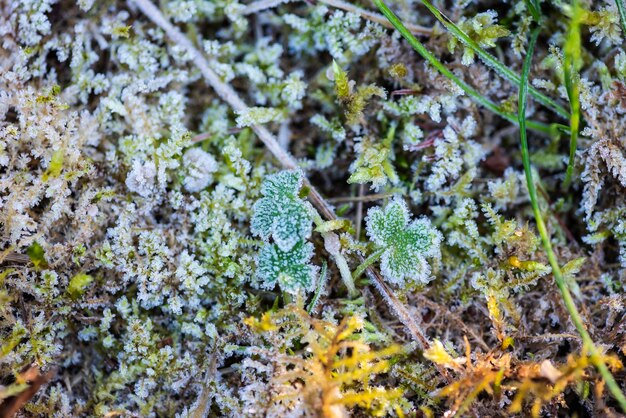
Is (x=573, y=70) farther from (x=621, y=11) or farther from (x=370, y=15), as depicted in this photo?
(x=370, y=15)

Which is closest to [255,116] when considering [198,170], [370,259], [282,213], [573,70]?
[198,170]

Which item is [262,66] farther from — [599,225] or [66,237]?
[599,225]

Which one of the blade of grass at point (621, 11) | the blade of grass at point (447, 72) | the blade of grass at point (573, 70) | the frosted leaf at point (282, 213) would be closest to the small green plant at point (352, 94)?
the blade of grass at point (447, 72)

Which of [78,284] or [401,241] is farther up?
[401,241]

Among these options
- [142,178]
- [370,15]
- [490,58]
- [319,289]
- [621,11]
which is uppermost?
[370,15]

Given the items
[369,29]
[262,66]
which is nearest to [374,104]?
[369,29]
